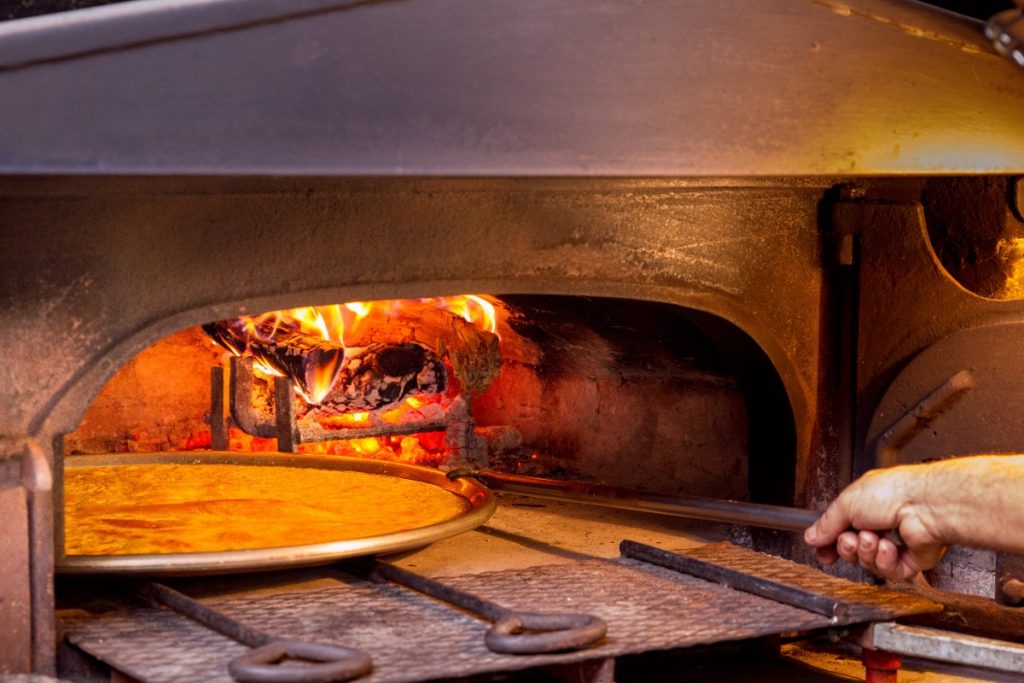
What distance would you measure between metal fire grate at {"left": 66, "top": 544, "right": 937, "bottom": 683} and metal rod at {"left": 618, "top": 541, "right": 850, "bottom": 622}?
0.02 meters

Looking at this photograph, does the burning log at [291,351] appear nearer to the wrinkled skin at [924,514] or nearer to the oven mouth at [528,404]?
the oven mouth at [528,404]

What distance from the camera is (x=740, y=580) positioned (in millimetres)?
2398

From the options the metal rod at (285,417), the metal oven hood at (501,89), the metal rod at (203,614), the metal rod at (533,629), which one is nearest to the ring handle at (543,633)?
the metal rod at (533,629)

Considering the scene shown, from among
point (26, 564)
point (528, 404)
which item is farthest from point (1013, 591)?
point (26, 564)

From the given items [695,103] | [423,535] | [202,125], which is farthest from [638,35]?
[423,535]

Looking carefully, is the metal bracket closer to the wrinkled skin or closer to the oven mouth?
the oven mouth

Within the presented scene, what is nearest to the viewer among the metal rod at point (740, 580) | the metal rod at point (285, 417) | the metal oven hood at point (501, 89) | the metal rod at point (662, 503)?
the metal oven hood at point (501, 89)

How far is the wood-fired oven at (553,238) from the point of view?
67.1 inches

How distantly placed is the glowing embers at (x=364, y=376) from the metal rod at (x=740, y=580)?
2.48 feet

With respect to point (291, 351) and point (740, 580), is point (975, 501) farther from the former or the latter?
point (291, 351)

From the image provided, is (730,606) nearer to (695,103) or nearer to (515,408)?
(695,103)

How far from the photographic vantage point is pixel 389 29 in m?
1.77

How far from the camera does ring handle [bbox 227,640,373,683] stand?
176 cm

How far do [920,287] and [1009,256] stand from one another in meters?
0.45
